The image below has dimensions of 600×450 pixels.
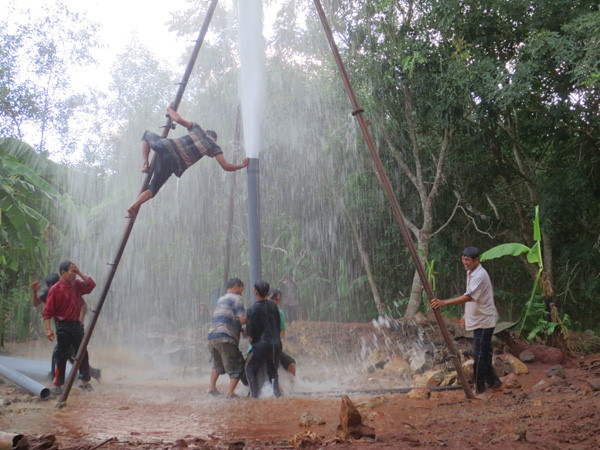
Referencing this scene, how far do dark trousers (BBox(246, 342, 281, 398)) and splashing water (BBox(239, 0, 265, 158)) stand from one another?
3.21 m

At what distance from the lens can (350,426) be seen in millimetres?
4090

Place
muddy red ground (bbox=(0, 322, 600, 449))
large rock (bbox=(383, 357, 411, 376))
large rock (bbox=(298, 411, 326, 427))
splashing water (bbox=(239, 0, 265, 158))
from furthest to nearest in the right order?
1. large rock (bbox=(383, 357, 411, 376))
2. splashing water (bbox=(239, 0, 265, 158))
3. large rock (bbox=(298, 411, 326, 427))
4. muddy red ground (bbox=(0, 322, 600, 449))

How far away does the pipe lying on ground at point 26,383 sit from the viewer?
7059 millimetres

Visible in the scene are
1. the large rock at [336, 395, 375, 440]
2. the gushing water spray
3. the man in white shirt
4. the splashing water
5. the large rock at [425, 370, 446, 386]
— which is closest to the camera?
the large rock at [336, 395, 375, 440]

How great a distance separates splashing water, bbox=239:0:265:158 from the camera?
847 centimetres

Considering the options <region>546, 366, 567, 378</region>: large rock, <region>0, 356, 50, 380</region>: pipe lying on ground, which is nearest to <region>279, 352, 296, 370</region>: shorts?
<region>546, 366, 567, 378</region>: large rock

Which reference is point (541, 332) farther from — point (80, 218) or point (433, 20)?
point (80, 218)

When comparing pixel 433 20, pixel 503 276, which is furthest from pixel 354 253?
pixel 433 20

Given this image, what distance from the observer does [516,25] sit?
12867 mm

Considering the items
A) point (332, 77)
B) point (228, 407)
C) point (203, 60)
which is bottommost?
point (228, 407)

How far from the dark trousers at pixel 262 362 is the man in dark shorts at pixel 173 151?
230 centimetres

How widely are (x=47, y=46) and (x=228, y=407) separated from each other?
58.2 feet

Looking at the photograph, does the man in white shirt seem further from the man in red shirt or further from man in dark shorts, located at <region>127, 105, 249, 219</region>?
the man in red shirt

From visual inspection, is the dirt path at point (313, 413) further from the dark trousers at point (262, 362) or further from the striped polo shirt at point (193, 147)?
the striped polo shirt at point (193, 147)
